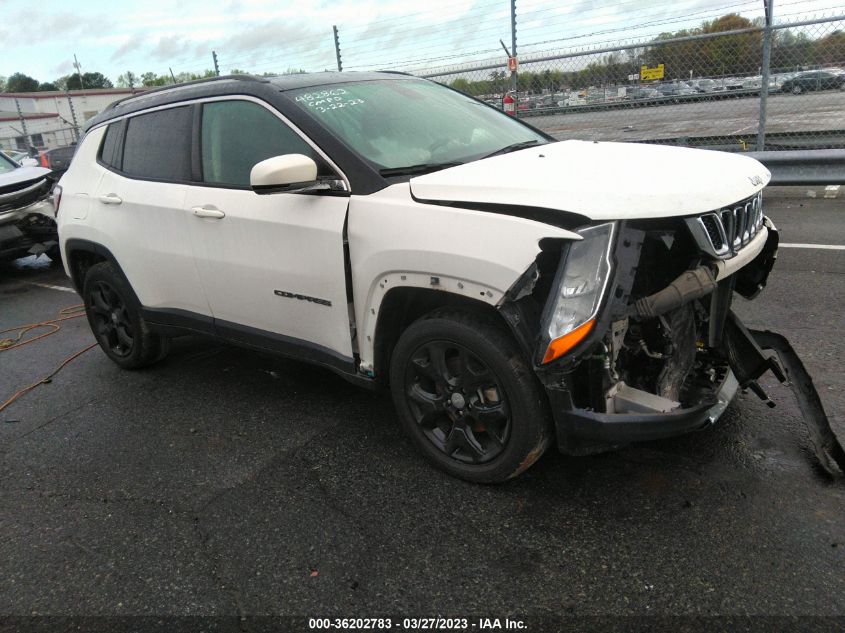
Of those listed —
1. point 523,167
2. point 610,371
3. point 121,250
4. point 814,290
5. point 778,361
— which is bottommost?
point 814,290

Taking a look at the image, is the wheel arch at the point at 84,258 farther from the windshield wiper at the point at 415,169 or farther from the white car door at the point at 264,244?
the windshield wiper at the point at 415,169

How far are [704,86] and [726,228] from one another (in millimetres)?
7674

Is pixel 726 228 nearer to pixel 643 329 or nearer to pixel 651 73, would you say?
pixel 643 329

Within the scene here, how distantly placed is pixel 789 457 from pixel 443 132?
2.25m

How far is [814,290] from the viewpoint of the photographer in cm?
510

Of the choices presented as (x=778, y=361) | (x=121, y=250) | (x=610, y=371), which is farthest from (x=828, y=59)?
(x=121, y=250)

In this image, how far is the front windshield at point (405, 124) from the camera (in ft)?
10.5

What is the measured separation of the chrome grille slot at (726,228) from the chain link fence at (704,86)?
692 cm

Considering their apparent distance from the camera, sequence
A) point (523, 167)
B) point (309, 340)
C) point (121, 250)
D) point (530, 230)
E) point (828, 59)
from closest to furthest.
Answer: point (530, 230), point (523, 167), point (309, 340), point (121, 250), point (828, 59)

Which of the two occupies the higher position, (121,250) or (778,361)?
(121,250)

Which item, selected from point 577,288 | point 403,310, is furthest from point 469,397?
point 577,288

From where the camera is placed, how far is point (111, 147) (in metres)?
4.42

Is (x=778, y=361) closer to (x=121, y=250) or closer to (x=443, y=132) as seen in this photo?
(x=443, y=132)

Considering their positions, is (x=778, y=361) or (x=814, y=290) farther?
(x=814, y=290)
